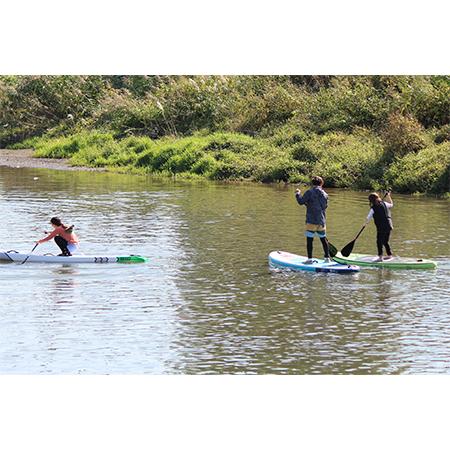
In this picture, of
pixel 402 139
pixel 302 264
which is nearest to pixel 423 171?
pixel 402 139

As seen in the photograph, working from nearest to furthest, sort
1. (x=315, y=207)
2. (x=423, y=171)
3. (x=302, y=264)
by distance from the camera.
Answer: (x=315, y=207)
(x=302, y=264)
(x=423, y=171)

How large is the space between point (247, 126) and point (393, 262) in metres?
23.4

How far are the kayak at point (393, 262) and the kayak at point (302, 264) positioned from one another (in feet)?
1.96

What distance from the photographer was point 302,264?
65.3 ft

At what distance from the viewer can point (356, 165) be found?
3538 centimetres

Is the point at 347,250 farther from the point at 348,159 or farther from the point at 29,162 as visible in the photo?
the point at 29,162

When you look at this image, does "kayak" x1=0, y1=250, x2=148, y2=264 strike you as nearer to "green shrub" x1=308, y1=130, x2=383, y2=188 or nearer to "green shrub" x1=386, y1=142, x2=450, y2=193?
"green shrub" x1=386, y1=142, x2=450, y2=193

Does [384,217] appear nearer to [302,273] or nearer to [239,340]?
[302,273]

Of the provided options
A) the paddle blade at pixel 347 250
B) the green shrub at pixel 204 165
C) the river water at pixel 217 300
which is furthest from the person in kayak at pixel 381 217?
the green shrub at pixel 204 165

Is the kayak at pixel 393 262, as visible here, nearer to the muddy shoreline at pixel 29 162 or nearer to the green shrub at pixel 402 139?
the green shrub at pixel 402 139


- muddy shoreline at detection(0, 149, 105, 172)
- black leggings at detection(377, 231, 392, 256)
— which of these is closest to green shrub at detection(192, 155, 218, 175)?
muddy shoreline at detection(0, 149, 105, 172)

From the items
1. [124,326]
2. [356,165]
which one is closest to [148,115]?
[356,165]

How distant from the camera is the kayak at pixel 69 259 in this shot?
20.5 meters

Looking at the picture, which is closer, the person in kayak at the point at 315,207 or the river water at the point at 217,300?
the river water at the point at 217,300
